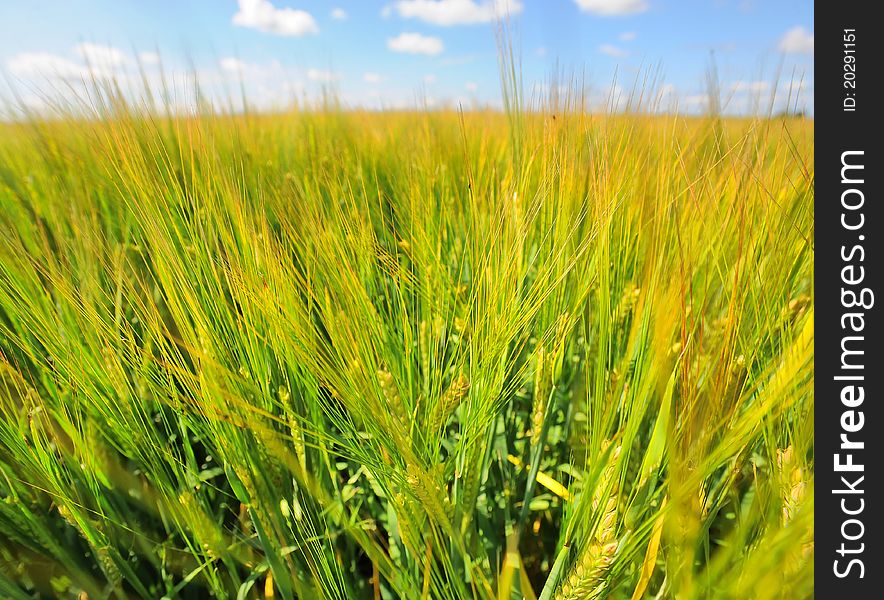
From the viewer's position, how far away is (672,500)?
347mm

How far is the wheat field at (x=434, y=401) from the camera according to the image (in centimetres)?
44

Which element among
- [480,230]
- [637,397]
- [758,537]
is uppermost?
[480,230]

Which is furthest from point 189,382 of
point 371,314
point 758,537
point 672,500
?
point 758,537

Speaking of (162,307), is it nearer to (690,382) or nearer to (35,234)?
(35,234)

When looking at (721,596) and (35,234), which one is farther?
(35,234)

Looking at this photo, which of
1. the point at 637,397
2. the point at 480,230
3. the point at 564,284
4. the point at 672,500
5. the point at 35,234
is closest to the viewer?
the point at 672,500

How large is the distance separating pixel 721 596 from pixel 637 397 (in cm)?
16

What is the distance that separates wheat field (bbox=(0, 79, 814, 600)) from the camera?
44 centimetres

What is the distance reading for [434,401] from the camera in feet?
1.71

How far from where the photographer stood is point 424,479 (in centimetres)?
47

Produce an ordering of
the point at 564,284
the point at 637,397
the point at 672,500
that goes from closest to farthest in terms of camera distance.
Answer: the point at 672,500, the point at 637,397, the point at 564,284

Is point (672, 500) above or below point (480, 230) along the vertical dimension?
below

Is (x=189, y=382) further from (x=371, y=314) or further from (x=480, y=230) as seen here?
(x=480, y=230)

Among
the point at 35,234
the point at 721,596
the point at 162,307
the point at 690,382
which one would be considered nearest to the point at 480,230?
the point at 690,382
